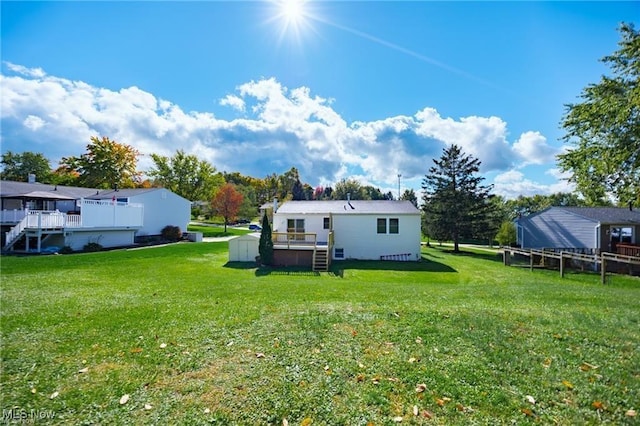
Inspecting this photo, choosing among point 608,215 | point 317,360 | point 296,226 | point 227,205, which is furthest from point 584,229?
point 227,205

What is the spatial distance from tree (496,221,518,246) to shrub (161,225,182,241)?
3073cm

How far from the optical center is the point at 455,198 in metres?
29.4

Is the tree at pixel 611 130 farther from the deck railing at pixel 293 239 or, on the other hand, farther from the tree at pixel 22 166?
the tree at pixel 22 166

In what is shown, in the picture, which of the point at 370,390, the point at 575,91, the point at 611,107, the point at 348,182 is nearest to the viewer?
the point at 370,390

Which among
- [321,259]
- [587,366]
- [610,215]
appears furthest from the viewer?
[610,215]

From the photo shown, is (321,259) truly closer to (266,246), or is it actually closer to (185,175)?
(266,246)

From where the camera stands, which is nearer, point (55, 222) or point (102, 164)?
point (55, 222)

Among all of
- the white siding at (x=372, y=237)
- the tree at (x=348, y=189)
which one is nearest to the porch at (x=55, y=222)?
the white siding at (x=372, y=237)

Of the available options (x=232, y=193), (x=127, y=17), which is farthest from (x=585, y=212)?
(x=232, y=193)

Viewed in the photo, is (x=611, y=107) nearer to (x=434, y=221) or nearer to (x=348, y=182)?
(x=434, y=221)

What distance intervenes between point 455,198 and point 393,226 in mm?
12618

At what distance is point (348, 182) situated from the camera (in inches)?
2771

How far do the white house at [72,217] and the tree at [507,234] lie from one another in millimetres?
32132

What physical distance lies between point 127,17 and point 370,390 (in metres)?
11.4
